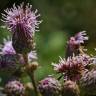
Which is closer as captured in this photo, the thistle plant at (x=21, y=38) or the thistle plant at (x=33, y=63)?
the thistle plant at (x=33, y=63)

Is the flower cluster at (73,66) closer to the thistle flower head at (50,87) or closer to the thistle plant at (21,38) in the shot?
the thistle flower head at (50,87)

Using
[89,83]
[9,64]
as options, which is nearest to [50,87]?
[89,83]

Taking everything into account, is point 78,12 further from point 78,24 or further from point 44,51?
point 44,51

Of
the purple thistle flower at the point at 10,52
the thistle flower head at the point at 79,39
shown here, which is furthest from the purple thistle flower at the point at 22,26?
the thistle flower head at the point at 79,39

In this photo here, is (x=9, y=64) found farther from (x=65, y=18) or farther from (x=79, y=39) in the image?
(x=65, y=18)

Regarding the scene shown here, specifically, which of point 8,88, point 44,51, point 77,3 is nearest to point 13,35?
point 8,88

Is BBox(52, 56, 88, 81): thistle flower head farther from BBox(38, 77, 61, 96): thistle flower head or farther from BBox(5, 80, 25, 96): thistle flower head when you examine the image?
BBox(5, 80, 25, 96): thistle flower head

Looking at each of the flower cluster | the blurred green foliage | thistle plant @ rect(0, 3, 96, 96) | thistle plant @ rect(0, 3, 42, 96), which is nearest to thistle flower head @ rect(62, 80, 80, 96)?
thistle plant @ rect(0, 3, 96, 96)
